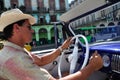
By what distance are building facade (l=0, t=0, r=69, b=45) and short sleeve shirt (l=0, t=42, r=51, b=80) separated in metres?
37.8

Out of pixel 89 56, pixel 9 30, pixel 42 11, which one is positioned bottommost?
pixel 89 56

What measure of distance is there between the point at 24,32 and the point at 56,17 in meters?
44.1

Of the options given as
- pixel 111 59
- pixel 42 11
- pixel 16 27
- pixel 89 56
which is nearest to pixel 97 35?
pixel 89 56

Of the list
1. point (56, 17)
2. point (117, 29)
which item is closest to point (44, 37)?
point (56, 17)

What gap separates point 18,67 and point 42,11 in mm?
43130

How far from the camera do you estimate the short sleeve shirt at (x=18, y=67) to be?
2.13 m

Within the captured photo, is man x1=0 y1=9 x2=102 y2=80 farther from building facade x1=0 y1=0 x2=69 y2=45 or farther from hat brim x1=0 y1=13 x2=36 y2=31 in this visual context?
building facade x1=0 y1=0 x2=69 y2=45

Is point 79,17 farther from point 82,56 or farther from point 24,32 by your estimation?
point 24,32

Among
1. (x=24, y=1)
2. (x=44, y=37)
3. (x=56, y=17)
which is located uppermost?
(x=24, y=1)

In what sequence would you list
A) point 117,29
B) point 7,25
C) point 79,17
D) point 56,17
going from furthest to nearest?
1. point 56,17
2. point 117,29
3. point 79,17
4. point 7,25

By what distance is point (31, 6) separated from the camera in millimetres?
44656

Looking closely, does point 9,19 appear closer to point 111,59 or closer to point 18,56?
point 18,56

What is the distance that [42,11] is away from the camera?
147ft

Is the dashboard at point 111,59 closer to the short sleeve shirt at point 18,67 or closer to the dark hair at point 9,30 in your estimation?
the short sleeve shirt at point 18,67
